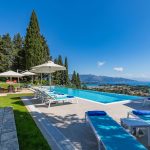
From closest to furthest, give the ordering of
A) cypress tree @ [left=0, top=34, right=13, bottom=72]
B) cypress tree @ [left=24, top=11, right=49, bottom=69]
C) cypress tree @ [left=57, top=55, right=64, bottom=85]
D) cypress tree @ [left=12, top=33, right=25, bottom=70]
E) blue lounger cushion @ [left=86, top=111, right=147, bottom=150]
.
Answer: blue lounger cushion @ [left=86, top=111, right=147, bottom=150]
cypress tree @ [left=24, top=11, right=49, bottom=69]
cypress tree @ [left=0, top=34, right=13, bottom=72]
cypress tree @ [left=12, top=33, right=25, bottom=70]
cypress tree @ [left=57, top=55, right=64, bottom=85]

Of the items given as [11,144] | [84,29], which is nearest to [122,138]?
[11,144]

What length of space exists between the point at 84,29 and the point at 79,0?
22.1 ft

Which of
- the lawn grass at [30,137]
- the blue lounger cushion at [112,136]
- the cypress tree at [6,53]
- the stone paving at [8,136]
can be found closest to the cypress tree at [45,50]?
the cypress tree at [6,53]

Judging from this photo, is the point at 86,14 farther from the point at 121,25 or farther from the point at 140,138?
the point at 140,138

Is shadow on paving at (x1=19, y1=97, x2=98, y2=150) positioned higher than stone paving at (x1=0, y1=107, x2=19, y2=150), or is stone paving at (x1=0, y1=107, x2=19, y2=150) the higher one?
stone paving at (x1=0, y1=107, x2=19, y2=150)

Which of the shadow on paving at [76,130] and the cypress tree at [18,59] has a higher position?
the cypress tree at [18,59]

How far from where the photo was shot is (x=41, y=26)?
32062 mm

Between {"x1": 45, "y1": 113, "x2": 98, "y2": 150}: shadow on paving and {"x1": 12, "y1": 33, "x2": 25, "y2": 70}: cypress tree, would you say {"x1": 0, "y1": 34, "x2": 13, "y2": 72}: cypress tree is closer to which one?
{"x1": 12, "y1": 33, "x2": 25, "y2": 70}: cypress tree

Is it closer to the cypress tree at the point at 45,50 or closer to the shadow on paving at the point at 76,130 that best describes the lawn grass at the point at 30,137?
the shadow on paving at the point at 76,130

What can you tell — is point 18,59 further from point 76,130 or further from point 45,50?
point 76,130

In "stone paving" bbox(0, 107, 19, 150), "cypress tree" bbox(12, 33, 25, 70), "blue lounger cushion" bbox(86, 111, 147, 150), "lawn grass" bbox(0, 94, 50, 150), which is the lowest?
"lawn grass" bbox(0, 94, 50, 150)

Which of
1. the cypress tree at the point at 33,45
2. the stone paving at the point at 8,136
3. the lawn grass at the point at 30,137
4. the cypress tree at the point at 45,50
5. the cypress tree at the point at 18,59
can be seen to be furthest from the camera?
the cypress tree at the point at 45,50

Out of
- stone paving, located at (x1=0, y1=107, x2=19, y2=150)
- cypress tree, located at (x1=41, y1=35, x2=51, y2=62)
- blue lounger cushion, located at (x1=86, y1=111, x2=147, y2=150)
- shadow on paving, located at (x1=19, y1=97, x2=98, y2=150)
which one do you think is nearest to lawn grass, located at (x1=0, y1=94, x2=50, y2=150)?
stone paving, located at (x1=0, y1=107, x2=19, y2=150)

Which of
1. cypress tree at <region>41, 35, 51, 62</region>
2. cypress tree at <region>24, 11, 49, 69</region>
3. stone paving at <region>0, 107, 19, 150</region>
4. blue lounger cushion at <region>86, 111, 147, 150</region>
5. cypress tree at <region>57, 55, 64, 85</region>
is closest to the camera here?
blue lounger cushion at <region>86, 111, 147, 150</region>
